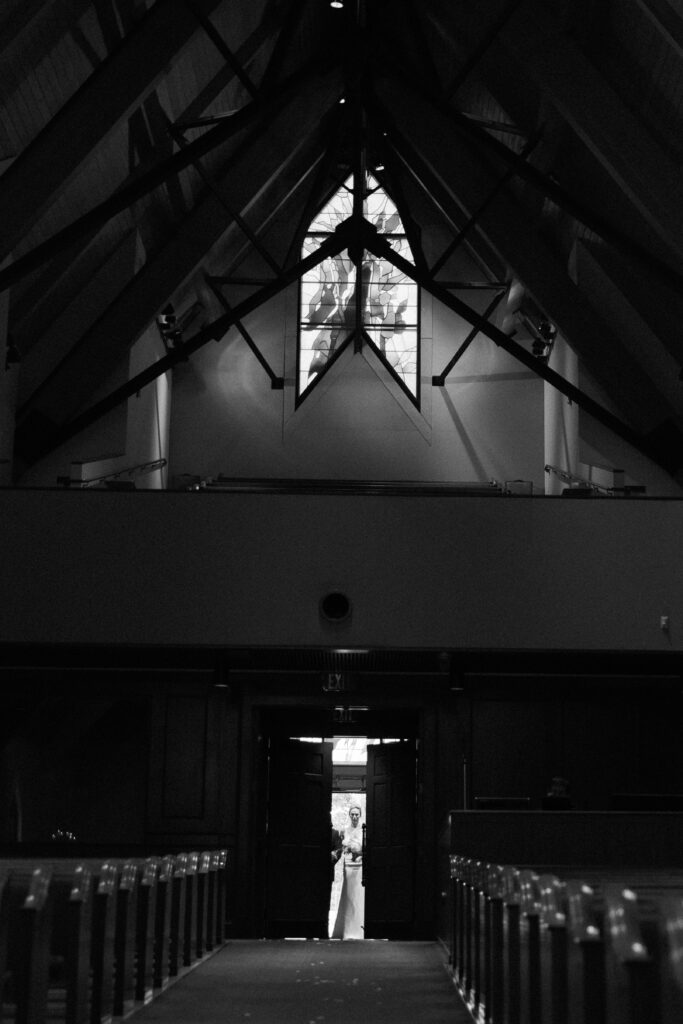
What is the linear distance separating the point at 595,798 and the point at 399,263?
590cm

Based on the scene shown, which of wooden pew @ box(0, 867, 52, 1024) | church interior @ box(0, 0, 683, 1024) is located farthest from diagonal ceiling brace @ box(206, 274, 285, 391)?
wooden pew @ box(0, 867, 52, 1024)

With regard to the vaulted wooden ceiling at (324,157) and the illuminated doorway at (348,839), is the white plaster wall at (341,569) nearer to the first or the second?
the vaulted wooden ceiling at (324,157)

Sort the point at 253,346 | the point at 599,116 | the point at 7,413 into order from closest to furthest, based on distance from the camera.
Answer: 1. the point at 599,116
2. the point at 7,413
3. the point at 253,346

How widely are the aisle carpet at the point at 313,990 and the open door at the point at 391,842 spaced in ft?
11.5

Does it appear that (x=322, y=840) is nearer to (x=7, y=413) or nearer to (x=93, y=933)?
(x=7, y=413)

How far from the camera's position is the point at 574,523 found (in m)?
11.6

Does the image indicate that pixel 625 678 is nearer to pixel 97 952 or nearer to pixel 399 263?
pixel 399 263

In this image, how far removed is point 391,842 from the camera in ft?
44.5

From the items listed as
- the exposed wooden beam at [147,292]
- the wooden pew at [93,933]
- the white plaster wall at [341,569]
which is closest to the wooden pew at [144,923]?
the wooden pew at [93,933]

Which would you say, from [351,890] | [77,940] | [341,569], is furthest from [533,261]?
[77,940]

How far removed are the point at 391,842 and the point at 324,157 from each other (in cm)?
792

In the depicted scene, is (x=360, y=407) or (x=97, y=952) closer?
(x=97, y=952)

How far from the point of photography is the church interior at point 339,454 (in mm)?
11195

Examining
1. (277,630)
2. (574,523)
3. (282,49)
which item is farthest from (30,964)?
(282,49)
